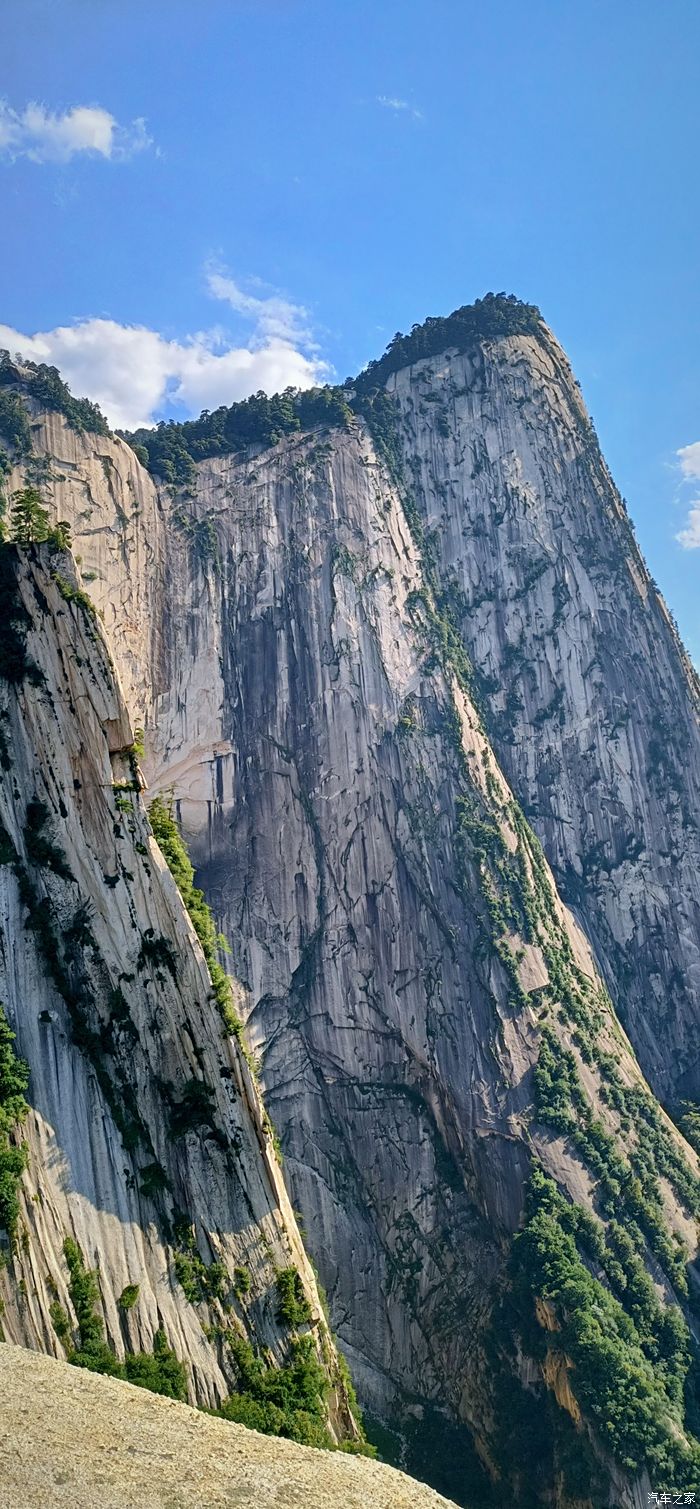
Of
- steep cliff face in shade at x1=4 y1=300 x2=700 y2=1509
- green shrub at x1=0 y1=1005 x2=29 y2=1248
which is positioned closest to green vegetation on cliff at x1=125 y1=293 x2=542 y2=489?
steep cliff face in shade at x1=4 y1=300 x2=700 y2=1509

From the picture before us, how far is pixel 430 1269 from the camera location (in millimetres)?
61500

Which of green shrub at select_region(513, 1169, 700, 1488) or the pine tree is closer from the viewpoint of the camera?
the pine tree

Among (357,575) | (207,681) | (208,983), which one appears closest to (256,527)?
(357,575)

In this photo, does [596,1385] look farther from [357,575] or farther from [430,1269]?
[357,575]

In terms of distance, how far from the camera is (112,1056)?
128 ft

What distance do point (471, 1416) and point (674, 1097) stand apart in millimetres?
28644

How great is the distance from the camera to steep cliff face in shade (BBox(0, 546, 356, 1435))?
3531 centimetres

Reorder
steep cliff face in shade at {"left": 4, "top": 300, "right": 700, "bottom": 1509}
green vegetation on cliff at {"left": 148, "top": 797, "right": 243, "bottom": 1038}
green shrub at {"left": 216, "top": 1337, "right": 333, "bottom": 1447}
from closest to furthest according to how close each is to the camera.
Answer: green shrub at {"left": 216, "top": 1337, "right": 333, "bottom": 1447}
green vegetation on cliff at {"left": 148, "top": 797, "right": 243, "bottom": 1038}
steep cliff face in shade at {"left": 4, "top": 300, "right": 700, "bottom": 1509}

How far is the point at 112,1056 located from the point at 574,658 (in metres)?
61.8

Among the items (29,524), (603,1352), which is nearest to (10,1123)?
(29,524)

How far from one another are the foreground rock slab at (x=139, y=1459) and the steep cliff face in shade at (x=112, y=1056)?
11.1 ft

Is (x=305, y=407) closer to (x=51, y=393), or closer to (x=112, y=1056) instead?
(x=51, y=393)

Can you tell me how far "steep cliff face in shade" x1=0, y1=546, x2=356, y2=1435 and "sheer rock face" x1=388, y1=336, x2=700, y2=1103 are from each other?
154 ft
